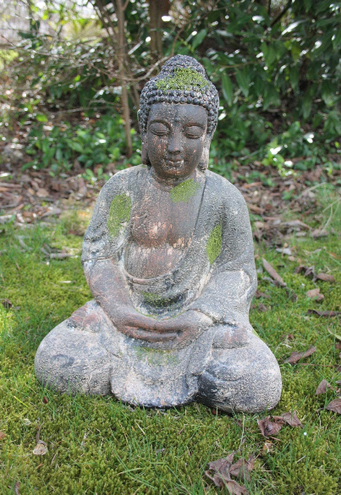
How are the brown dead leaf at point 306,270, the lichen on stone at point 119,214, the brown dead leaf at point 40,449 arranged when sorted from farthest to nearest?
→ 1. the brown dead leaf at point 306,270
2. the lichen on stone at point 119,214
3. the brown dead leaf at point 40,449

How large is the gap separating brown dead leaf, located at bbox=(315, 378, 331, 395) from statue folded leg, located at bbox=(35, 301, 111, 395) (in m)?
1.23

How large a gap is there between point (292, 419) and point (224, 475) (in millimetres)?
545

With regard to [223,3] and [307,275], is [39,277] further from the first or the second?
[223,3]

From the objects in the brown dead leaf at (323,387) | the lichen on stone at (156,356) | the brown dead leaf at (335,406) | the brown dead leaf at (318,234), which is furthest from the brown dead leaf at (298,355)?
the brown dead leaf at (318,234)

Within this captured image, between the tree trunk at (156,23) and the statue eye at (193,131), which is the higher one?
the tree trunk at (156,23)

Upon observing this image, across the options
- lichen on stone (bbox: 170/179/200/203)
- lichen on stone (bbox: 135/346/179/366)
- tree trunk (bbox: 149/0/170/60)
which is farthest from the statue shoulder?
tree trunk (bbox: 149/0/170/60)

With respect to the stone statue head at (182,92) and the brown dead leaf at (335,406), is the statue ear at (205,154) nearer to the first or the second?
the stone statue head at (182,92)

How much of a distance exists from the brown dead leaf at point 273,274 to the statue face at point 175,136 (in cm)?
176

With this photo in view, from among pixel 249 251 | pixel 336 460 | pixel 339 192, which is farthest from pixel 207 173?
pixel 339 192

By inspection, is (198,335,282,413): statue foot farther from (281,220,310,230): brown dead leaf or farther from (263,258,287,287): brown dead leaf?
(281,220,310,230): brown dead leaf

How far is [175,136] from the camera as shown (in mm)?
2543

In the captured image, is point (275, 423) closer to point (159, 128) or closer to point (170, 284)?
point (170, 284)

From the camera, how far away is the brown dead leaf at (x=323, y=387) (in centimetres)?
279

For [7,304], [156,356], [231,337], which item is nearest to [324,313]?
[231,337]
